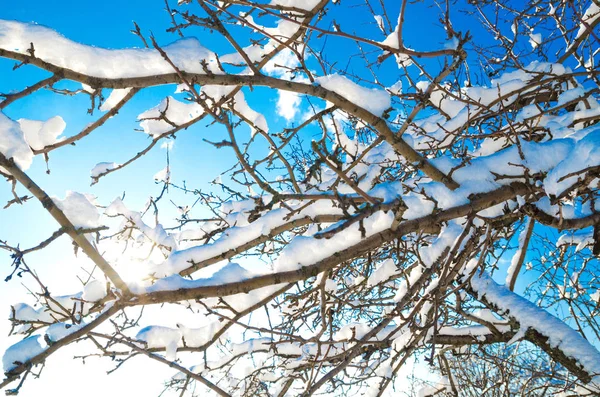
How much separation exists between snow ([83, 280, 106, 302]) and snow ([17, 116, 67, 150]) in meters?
0.66

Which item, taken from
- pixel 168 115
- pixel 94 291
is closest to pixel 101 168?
pixel 168 115

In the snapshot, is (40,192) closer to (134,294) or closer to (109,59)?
(134,294)

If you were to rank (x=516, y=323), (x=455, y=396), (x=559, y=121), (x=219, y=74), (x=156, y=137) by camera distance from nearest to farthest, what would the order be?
(x=219, y=74) < (x=156, y=137) < (x=559, y=121) < (x=516, y=323) < (x=455, y=396)

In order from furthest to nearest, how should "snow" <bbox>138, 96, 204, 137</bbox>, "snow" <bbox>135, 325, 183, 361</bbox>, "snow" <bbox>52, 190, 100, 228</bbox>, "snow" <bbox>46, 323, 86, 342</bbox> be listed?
"snow" <bbox>138, 96, 204, 137</bbox>, "snow" <bbox>135, 325, 183, 361</bbox>, "snow" <bbox>46, 323, 86, 342</bbox>, "snow" <bbox>52, 190, 100, 228</bbox>

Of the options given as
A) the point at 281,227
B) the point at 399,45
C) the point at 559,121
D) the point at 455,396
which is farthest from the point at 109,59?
the point at 455,396

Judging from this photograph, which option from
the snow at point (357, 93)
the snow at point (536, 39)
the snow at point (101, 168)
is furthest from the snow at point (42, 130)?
the snow at point (536, 39)

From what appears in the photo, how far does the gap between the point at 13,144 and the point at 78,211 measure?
352 mm

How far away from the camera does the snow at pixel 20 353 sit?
1148mm

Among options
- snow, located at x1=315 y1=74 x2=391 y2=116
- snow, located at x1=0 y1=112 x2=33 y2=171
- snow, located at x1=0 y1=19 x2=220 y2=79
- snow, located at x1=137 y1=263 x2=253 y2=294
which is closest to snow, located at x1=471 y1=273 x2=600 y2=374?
snow, located at x1=315 y1=74 x2=391 y2=116

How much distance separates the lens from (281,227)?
Result: 7.11 feet

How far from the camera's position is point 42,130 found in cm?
159

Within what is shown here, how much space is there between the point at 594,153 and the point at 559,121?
1.28m

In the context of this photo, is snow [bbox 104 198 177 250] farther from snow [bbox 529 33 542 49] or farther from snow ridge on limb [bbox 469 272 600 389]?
snow [bbox 529 33 542 49]

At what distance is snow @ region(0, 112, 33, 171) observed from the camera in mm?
1205
